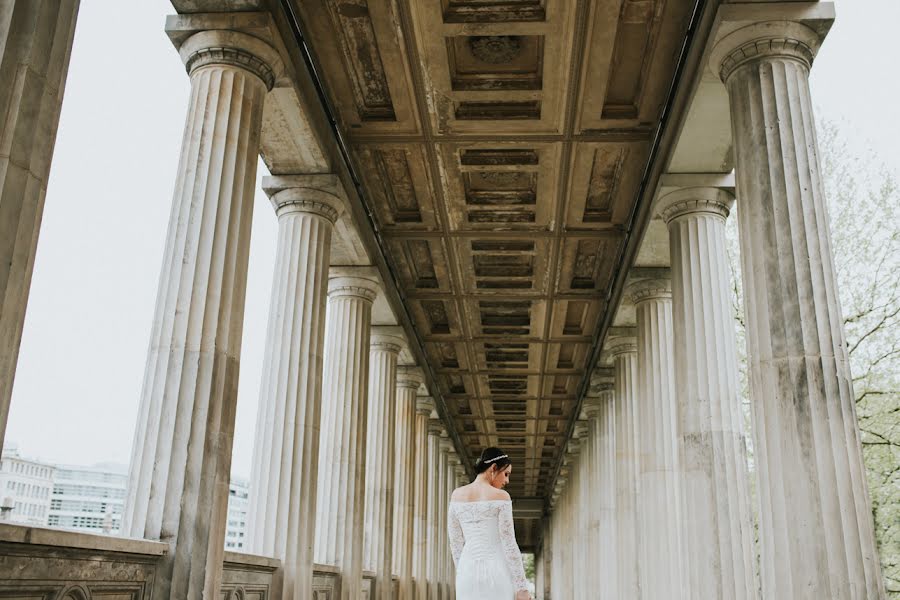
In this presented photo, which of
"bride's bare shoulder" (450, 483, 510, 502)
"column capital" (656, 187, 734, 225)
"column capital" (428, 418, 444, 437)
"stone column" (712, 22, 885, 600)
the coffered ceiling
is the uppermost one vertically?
the coffered ceiling

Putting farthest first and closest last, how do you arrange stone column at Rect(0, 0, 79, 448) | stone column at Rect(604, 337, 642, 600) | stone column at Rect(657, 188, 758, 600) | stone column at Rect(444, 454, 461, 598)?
stone column at Rect(444, 454, 461, 598), stone column at Rect(604, 337, 642, 600), stone column at Rect(657, 188, 758, 600), stone column at Rect(0, 0, 79, 448)

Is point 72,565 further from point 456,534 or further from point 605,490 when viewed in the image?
point 605,490

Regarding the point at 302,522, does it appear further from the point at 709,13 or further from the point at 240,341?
the point at 709,13

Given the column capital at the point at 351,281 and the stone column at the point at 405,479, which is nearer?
the column capital at the point at 351,281

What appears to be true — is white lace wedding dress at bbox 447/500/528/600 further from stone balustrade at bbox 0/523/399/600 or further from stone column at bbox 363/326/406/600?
stone column at bbox 363/326/406/600

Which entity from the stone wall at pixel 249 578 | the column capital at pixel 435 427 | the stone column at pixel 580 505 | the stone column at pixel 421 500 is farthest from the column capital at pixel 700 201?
the column capital at pixel 435 427

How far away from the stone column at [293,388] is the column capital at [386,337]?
34.0 ft

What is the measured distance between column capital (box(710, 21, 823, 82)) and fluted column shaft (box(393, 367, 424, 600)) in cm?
2255

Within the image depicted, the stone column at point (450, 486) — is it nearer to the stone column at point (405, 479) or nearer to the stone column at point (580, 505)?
the stone column at point (580, 505)

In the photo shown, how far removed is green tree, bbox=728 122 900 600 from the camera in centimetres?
2672

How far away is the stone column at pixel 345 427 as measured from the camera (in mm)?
20500

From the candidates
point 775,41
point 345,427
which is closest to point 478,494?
point 775,41

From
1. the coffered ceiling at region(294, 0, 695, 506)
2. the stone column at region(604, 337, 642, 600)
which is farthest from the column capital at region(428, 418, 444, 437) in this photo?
the stone column at region(604, 337, 642, 600)

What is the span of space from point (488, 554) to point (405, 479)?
23.7 metres
